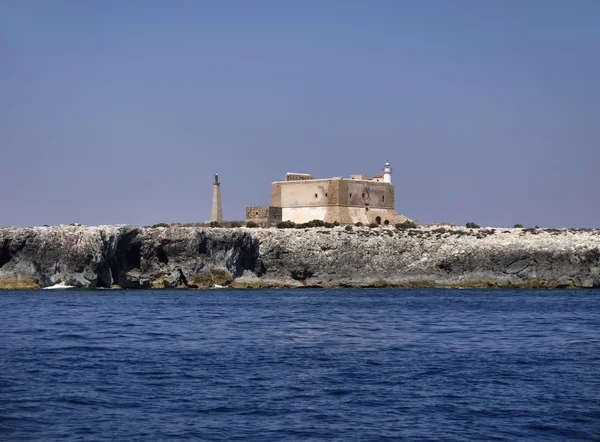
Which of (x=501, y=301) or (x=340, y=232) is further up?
(x=340, y=232)

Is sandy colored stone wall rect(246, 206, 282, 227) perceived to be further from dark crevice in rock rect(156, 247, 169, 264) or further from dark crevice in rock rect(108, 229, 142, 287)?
dark crevice in rock rect(108, 229, 142, 287)

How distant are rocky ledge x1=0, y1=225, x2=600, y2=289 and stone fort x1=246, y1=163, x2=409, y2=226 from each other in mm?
11994

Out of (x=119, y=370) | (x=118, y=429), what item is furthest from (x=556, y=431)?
(x=119, y=370)

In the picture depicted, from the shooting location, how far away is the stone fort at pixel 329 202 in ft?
268

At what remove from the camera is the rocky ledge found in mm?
60531

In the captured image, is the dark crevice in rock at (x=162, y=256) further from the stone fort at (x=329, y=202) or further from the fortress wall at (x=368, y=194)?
the fortress wall at (x=368, y=194)

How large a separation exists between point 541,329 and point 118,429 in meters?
19.0

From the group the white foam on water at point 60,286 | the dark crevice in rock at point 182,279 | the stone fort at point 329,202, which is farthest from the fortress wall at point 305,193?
the white foam on water at point 60,286

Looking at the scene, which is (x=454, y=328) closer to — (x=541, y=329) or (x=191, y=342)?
(x=541, y=329)

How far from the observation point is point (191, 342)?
2664 centimetres

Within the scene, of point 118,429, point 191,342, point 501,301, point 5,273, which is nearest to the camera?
point 118,429

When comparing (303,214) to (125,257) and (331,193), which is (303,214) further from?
(125,257)

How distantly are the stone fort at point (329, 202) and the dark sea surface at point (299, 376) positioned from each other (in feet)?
147

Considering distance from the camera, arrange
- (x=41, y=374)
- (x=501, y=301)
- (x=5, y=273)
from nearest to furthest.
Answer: (x=41, y=374) → (x=501, y=301) → (x=5, y=273)
